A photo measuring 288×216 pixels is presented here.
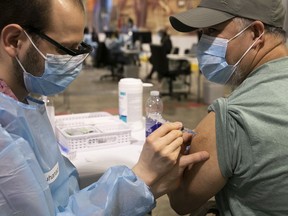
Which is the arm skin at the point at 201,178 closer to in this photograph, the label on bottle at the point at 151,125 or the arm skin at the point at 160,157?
the arm skin at the point at 160,157

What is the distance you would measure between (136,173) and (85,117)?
90cm

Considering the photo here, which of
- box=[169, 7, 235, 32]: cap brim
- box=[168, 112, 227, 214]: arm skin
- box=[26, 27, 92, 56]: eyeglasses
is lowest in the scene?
box=[168, 112, 227, 214]: arm skin

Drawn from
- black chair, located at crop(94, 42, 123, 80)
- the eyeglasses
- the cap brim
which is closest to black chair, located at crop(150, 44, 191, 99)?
black chair, located at crop(94, 42, 123, 80)

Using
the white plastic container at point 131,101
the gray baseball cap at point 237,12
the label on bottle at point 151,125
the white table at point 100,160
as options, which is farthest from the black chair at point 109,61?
the gray baseball cap at point 237,12

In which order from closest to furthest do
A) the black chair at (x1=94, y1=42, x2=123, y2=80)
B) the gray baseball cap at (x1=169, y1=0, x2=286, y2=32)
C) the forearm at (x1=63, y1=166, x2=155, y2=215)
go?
the forearm at (x1=63, y1=166, x2=155, y2=215), the gray baseball cap at (x1=169, y1=0, x2=286, y2=32), the black chair at (x1=94, y1=42, x2=123, y2=80)

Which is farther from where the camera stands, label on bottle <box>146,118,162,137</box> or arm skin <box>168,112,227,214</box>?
label on bottle <box>146,118,162,137</box>

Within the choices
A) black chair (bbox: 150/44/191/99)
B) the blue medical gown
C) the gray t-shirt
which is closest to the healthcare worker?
the blue medical gown

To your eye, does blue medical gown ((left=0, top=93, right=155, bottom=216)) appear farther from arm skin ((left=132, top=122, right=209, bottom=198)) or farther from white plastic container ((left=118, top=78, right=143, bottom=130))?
white plastic container ((left=118, top=78, right=143, bottom=130))

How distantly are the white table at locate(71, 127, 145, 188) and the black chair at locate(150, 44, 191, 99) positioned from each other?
4.61m

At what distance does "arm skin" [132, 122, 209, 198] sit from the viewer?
923 mm

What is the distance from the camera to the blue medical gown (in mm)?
730

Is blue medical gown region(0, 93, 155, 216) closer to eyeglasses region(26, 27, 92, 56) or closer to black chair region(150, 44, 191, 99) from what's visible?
eyeglasses region(26, 27, 92, 56)

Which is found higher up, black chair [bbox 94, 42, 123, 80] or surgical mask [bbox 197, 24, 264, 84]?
surgical mask [bbox 197, 24, 264, 84]

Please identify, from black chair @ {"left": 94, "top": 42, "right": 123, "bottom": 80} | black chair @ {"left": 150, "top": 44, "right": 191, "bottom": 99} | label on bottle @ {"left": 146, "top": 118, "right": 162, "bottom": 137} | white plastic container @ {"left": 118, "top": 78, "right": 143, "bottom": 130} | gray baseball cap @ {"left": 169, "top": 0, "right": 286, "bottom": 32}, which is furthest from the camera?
black chair @ {"left": 94, "top": 42, "right": 123, "bottom": 80}
